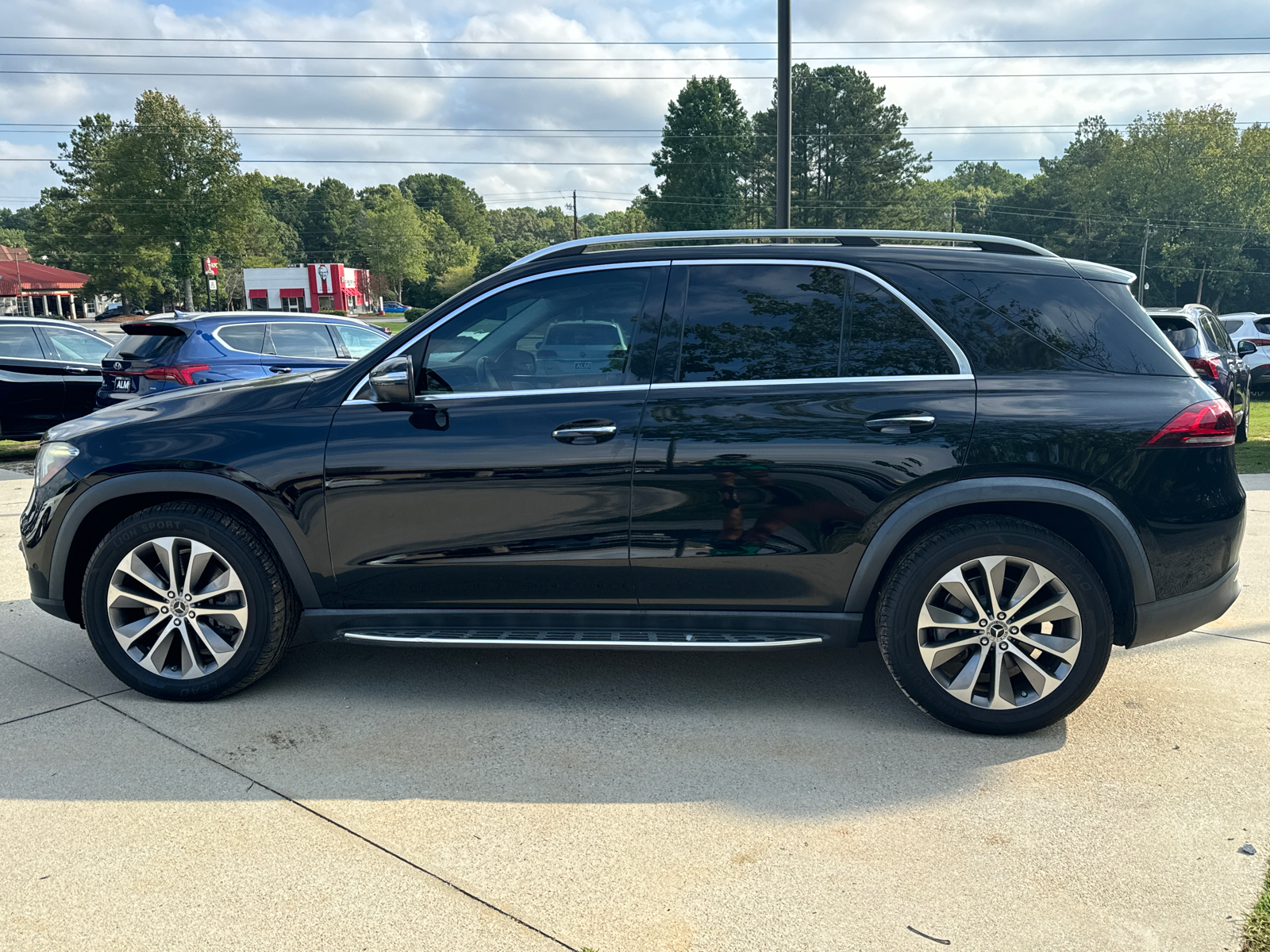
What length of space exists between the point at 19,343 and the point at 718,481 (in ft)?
33.9

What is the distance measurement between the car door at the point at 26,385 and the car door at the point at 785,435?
978 cm

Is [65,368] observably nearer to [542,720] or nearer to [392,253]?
[542,720]

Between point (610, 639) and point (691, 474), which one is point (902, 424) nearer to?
point (691, 474)

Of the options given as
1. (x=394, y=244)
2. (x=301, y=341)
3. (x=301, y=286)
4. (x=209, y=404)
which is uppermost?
(x=394, y=244)

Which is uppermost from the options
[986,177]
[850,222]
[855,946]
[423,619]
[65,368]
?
[986,177]

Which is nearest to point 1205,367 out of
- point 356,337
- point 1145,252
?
point 356,337

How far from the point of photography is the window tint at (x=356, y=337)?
437 inches

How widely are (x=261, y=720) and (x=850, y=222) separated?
72.7m

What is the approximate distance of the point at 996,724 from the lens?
356cm

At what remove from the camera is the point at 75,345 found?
11.3 m

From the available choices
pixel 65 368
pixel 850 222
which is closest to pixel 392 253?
pixel 850 222

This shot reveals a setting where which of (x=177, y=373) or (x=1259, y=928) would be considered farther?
(x=177, y=373)

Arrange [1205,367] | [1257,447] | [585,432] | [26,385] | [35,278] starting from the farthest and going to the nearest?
[35,278], [1257,447], [26,385], [1205,367], [585,432]

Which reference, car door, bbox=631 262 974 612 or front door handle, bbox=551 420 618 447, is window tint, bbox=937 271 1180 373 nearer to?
car door, bbox=631 262 974 612
